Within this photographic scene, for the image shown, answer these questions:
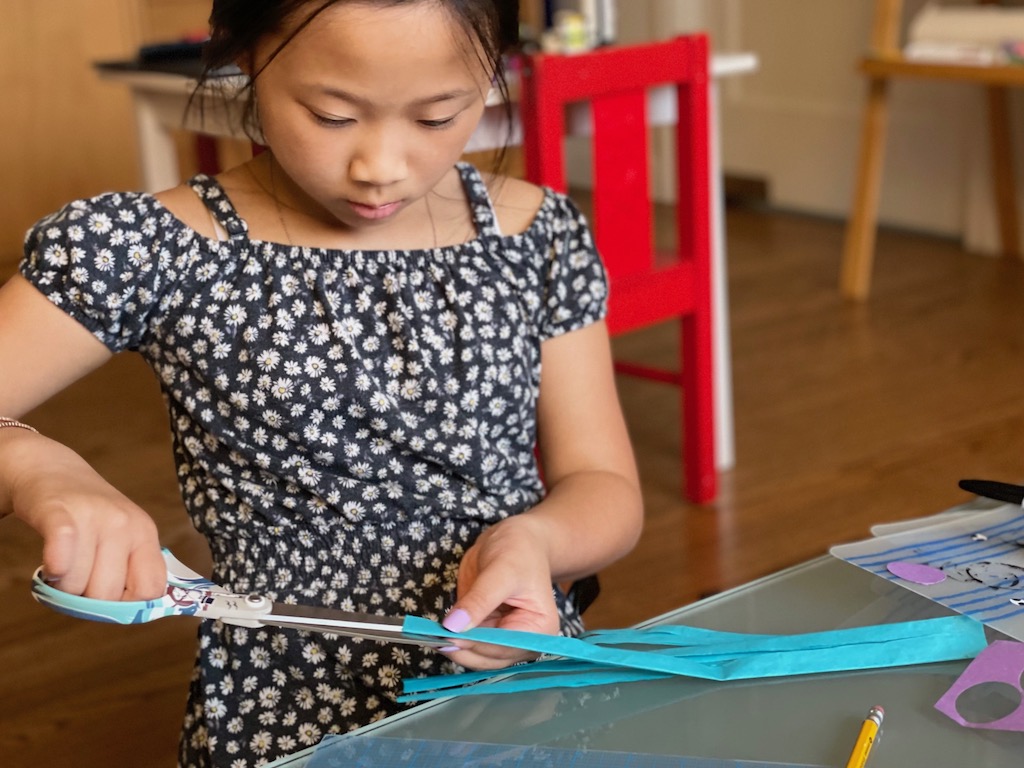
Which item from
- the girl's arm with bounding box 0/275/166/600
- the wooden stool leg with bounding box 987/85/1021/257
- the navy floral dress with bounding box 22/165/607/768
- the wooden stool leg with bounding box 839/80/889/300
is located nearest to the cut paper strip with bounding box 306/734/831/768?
the girl's arm with bounding box 0/275/166/600

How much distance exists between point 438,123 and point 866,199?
2.37 meters

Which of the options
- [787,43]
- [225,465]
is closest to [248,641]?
[225,465]

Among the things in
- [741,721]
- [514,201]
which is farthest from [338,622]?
[514,201]

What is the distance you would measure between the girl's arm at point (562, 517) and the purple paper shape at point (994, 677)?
19 centimetres

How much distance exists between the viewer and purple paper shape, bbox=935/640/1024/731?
54 cm

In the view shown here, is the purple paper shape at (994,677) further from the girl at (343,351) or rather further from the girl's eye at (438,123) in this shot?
the girl's eye at (438,123)

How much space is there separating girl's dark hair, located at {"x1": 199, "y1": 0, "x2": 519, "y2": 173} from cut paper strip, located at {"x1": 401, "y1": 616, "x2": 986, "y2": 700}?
322 millimetres

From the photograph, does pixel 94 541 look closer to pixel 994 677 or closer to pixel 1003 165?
pixel 994 677

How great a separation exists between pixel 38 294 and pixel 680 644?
410 mm

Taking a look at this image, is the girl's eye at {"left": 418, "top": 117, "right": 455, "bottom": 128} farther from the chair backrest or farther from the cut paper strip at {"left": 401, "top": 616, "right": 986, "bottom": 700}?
the chair backrest

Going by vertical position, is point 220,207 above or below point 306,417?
above

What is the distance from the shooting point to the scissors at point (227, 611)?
528 mm

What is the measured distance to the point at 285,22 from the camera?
673mm

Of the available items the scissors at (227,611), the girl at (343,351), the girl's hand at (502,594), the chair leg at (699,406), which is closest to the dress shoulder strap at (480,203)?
the girl at (343,351)
